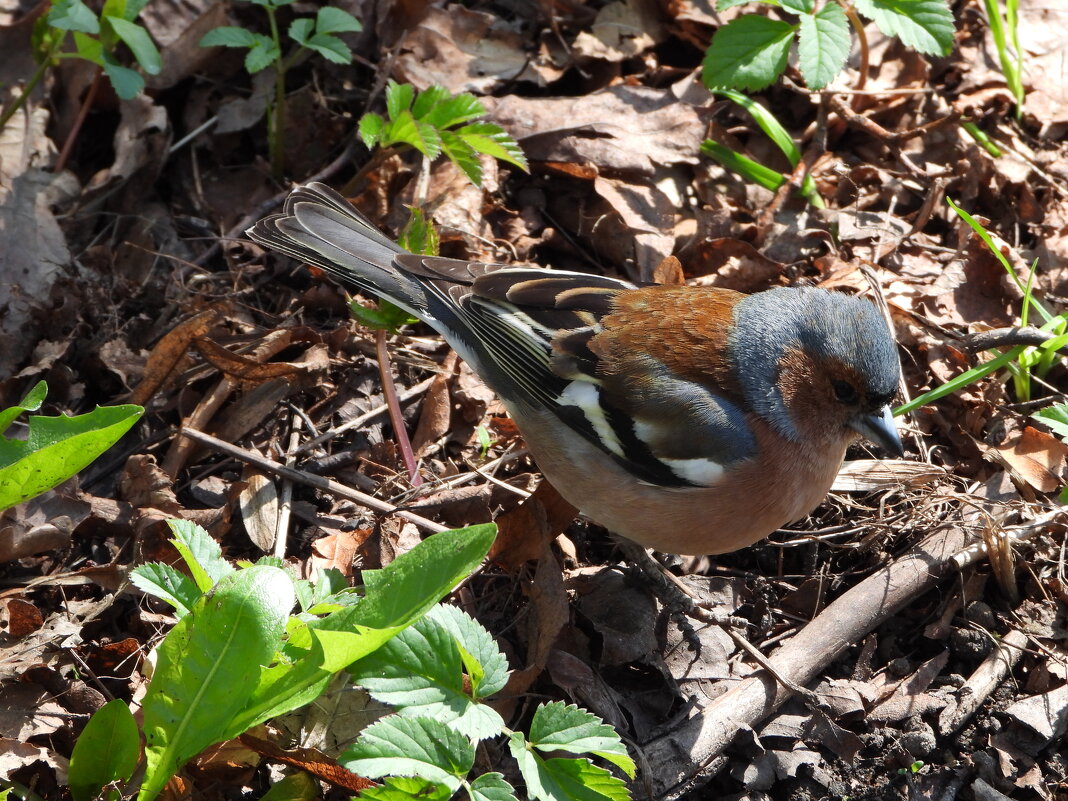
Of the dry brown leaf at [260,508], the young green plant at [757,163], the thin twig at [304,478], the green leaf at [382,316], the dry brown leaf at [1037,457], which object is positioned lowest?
the dry brown leaf at [260,508]

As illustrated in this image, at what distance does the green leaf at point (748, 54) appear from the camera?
186 inches

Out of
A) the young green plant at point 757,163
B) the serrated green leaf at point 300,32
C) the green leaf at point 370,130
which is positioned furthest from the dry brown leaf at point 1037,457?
the serrated green leaf at point 300,32

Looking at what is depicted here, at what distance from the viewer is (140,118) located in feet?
16.6

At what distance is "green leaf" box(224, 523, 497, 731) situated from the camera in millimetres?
2750

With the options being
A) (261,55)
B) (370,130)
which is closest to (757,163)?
(370,130)

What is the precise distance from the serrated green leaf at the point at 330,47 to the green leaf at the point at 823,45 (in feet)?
6.66

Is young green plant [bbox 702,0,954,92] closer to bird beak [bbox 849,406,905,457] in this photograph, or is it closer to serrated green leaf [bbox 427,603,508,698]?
bird beak [bbox 849,406,905,457]

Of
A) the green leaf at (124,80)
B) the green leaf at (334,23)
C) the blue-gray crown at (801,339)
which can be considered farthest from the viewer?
the green leaf at (334,23)

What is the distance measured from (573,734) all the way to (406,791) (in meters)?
0.47

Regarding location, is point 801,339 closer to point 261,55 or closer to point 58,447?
point 58,447

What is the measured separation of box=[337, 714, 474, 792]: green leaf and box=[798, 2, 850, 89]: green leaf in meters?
3.20

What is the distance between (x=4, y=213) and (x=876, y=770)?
14.2ft

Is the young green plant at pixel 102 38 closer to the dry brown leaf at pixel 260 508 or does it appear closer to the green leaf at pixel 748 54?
the dry brown leaf at pixel 260 508

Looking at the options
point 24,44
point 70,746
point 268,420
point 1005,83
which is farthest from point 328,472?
point 1005,83
